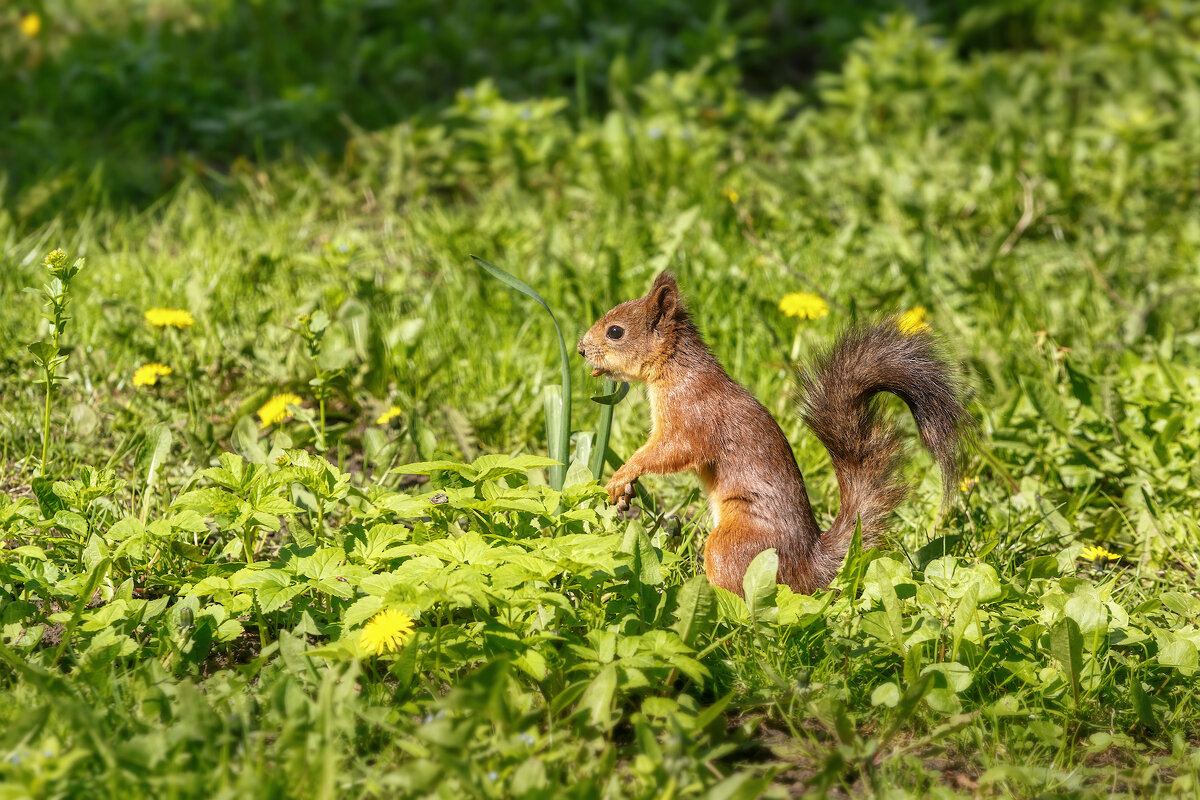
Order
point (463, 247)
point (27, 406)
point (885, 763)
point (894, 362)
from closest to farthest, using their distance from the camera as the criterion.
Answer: point (885, 763), point (894, 362), point (27, 406), point (463, 247)

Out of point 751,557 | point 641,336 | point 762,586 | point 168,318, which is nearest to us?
point 762,586

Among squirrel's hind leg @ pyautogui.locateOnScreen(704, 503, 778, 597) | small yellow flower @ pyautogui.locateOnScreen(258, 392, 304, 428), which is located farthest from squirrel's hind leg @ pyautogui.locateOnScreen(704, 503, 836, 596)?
small yellow flower @ pyautogui.locateOnScreen(258, 392, 304, 428)

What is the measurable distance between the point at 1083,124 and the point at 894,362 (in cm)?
393

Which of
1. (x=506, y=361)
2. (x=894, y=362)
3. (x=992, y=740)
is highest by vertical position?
(x=894, y=362)

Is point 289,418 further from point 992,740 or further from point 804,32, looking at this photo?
point 804,32

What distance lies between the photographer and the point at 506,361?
11.6 ft

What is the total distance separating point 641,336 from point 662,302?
104mm

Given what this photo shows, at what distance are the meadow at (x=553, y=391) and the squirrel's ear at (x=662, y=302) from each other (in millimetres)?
334

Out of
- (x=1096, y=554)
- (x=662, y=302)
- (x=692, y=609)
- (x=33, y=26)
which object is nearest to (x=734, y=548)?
(x=692, y=609)

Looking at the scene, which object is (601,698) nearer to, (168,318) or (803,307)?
(803,307)

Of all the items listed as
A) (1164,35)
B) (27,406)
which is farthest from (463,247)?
(1164,35)

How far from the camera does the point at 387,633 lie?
2.00 metres

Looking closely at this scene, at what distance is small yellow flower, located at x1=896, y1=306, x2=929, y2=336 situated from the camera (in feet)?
8.79

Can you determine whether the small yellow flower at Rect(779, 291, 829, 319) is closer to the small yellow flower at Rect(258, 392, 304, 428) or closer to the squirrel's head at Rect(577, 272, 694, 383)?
the squirrel's head at Rect(577, 272, 694, 383)
